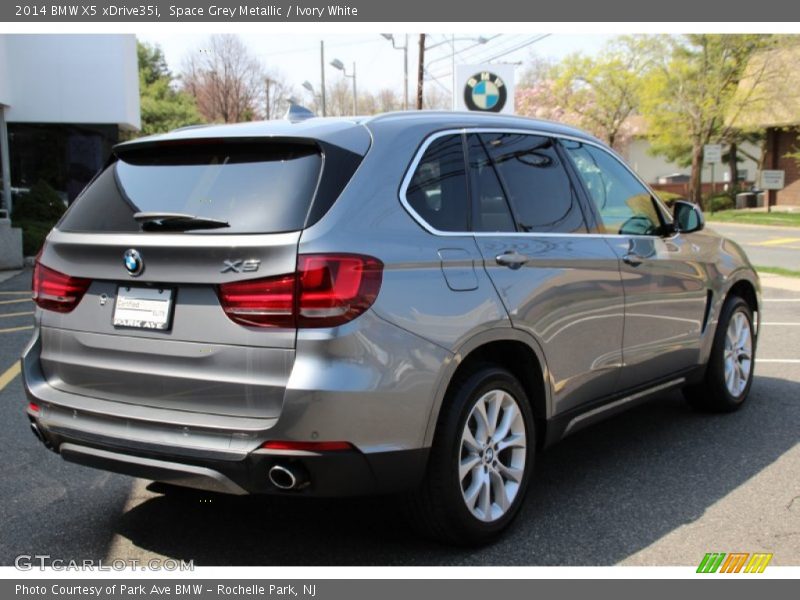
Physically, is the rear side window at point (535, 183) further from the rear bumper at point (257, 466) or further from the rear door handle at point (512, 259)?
the rear bumper at point (257, 466)

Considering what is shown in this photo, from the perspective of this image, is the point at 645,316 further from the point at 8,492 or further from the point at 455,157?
the point at 8,492

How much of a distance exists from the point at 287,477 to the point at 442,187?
1448mm

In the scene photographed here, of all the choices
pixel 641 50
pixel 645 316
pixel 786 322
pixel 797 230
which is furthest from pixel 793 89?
pixel 645 316

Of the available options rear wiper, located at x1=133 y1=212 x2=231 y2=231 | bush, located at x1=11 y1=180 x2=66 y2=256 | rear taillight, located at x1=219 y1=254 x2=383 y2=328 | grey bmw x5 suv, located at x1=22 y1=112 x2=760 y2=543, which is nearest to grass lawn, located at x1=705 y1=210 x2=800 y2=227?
bush, located at x1=11 y1=180 x2=66 y2=256

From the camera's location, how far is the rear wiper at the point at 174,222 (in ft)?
10.8

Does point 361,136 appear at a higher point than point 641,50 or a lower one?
lower

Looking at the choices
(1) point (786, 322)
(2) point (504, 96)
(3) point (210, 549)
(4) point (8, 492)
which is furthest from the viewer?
(2) point (504, 96)

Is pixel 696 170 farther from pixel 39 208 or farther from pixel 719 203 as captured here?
pixel 39 208

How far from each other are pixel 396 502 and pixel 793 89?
3820cm

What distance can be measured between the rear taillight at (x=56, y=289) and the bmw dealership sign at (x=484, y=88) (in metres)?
11.2

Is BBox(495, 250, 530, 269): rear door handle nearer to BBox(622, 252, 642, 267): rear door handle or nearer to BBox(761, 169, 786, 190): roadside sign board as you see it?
BBox(622, 252, 642, 267): rear door handle

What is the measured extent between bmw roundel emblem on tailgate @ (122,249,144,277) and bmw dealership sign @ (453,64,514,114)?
11.4 m

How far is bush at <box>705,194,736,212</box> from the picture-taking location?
40.2 metres

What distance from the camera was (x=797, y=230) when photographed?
93.5 ft
